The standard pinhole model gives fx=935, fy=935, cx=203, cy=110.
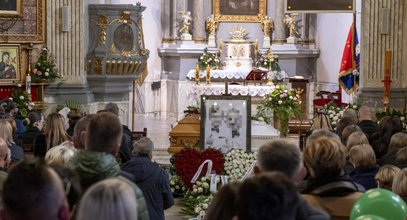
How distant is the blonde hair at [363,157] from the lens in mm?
7629

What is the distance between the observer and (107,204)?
12.4 ft

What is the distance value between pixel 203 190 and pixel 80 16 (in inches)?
289

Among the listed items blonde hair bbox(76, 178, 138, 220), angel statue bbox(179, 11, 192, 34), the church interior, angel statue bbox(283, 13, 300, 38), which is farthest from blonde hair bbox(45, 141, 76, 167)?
angel statue bbox(283, 13, 300, 38)

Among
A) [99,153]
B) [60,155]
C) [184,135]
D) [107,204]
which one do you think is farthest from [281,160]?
[184,135]

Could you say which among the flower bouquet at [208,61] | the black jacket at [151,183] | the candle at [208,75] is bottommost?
the black jacket at [151,183]

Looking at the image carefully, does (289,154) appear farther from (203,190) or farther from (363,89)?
(363,89)

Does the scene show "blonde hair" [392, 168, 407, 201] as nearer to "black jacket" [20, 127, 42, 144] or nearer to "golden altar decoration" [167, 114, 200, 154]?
"black jacket" [20, 127, 42, 144]

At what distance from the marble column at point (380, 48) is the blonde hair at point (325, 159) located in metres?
12.7

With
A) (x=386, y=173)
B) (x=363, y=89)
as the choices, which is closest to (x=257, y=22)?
(x=363, y=89)

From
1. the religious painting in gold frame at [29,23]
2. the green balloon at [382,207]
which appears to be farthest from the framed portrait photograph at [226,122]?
the green balloon at [382,207]

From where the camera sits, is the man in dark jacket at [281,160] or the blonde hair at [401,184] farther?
the blonde hair at [401,184]

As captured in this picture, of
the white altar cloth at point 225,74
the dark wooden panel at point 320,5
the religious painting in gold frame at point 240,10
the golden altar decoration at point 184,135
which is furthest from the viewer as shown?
the religious painting in gold frame at point 240,10

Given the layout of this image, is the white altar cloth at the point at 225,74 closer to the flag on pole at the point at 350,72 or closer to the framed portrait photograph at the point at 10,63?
the flag on pole at the point at 350,72

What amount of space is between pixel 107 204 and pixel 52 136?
545 cm
